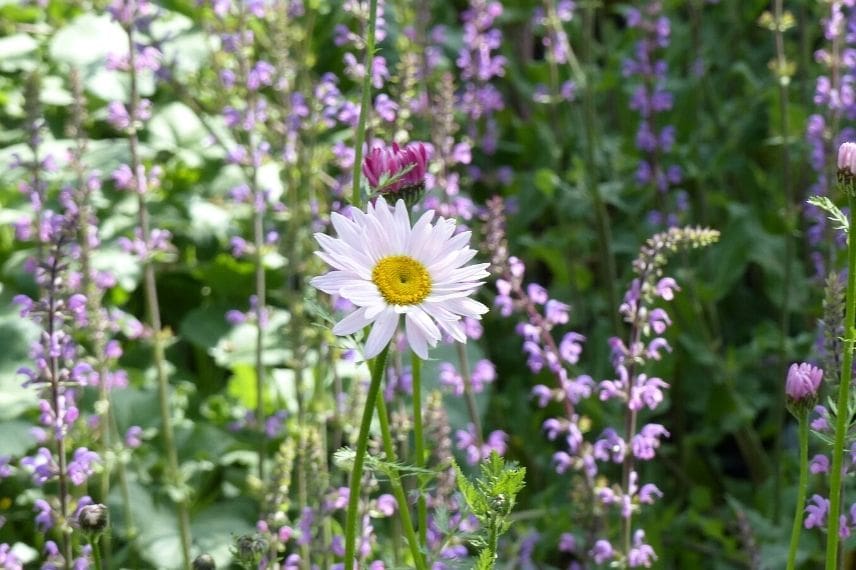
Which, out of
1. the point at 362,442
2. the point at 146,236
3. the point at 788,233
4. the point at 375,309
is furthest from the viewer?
the point at 788,233

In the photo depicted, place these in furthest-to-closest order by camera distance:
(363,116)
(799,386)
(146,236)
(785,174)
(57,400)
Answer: (785,174) → (146,236) → (57,400) → (363,116) → (799,386)

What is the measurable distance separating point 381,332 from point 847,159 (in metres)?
0.72

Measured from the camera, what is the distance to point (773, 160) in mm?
5504

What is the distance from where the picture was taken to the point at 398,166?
1.95m

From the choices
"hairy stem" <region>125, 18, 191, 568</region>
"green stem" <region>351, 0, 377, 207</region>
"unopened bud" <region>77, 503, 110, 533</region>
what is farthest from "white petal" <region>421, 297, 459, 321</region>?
"hairy stem" <region>125, 18, 191, 568</region>

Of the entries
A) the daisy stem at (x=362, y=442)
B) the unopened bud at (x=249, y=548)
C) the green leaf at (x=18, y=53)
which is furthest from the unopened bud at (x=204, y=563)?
the green leaf at (x=18, y=53)

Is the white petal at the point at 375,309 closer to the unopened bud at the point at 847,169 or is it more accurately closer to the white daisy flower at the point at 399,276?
the white daisy flower at the point at 399,276

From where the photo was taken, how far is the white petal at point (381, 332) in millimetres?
1681

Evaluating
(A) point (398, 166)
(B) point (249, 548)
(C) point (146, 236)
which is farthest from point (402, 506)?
(C) point (146, 236)

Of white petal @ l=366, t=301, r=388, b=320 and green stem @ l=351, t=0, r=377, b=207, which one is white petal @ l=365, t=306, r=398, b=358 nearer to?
white petal @ l=366, t=301, r=388, b=320

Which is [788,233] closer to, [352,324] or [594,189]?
[594,189]

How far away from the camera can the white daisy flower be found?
5.55ft

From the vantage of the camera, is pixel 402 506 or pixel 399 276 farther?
pixel 402 506

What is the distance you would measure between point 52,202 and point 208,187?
603 millimetres
